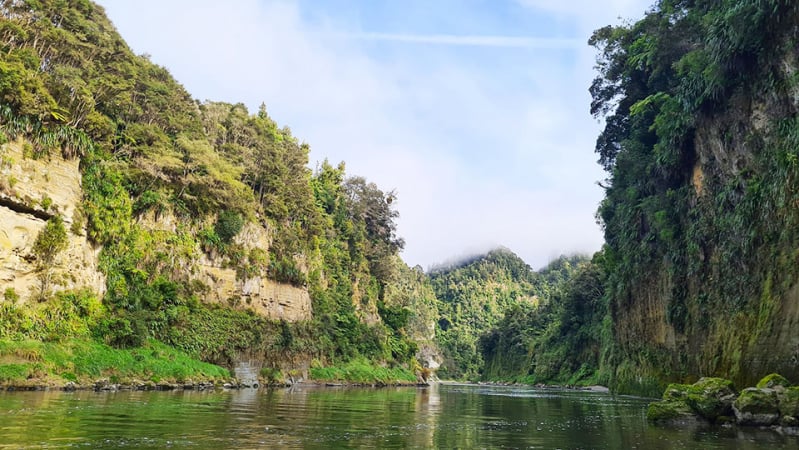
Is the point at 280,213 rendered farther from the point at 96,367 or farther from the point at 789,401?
the point at 789,401

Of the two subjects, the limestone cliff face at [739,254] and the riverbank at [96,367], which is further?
the riverbank at [96,367]

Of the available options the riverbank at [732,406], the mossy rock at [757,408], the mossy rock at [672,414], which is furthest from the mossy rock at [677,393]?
the mossy rock at [757,408]

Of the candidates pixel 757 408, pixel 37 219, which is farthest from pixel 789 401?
pixel 37 219

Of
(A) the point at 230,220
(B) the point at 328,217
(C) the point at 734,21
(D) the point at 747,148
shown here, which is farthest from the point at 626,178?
(B) the point at 328,217

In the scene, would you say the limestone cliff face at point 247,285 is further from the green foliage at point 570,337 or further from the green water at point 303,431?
the green foliage at point 570,337

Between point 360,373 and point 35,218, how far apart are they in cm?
3674

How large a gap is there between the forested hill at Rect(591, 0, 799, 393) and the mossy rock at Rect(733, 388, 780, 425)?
3240 mm

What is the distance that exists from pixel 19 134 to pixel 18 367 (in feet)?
44.9

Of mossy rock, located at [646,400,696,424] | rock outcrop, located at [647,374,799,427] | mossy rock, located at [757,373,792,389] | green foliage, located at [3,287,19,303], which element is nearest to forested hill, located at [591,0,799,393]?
mossy rock, located at [757,373,792,389]

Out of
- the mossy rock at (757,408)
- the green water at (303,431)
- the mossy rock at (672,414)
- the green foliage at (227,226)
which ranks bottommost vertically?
the green water at (303,431)

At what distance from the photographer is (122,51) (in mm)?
43062

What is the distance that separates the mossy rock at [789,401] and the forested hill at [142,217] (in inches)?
1196

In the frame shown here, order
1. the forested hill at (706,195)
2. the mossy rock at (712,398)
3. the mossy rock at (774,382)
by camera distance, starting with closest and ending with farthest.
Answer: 1. the mossy rock at (774,382)
2. the mossy rock at (712,398)
3. the forested hill at (706,195)

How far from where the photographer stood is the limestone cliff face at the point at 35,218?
29109mm
